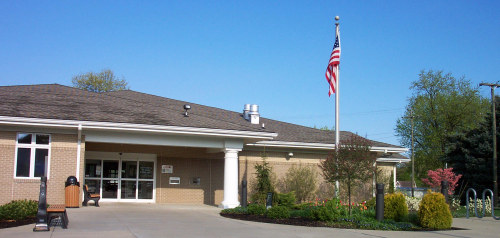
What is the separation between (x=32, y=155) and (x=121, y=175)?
226 inches

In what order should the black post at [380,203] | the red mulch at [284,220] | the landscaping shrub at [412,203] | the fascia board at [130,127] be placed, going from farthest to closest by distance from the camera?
the landscaping shrub at [412,203], the fascia board at [130,127], the black post at [380,203], the red mulch at [284,220]

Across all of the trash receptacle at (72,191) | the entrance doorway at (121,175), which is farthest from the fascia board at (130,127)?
the entrance doorway at (121,175)

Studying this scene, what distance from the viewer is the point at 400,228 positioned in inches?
569

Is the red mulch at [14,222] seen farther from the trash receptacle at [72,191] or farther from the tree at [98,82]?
the tree at [98,82]

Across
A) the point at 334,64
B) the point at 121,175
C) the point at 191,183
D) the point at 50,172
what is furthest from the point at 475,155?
the point at 50,172

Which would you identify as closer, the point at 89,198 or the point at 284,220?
the point at 284,220

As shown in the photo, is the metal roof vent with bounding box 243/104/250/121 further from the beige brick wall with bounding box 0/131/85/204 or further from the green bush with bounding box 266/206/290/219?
the green bush with bounding box 266/206/290/219

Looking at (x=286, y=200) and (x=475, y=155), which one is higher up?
(x=475, y=155)

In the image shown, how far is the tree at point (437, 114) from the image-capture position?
178 feet

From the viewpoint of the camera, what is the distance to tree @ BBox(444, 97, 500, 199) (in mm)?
35531

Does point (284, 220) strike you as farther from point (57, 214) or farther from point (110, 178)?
point (110, 178)

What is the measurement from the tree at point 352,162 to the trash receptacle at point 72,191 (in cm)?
911

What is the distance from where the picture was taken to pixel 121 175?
23.3 metres

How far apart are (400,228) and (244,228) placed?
459cm
